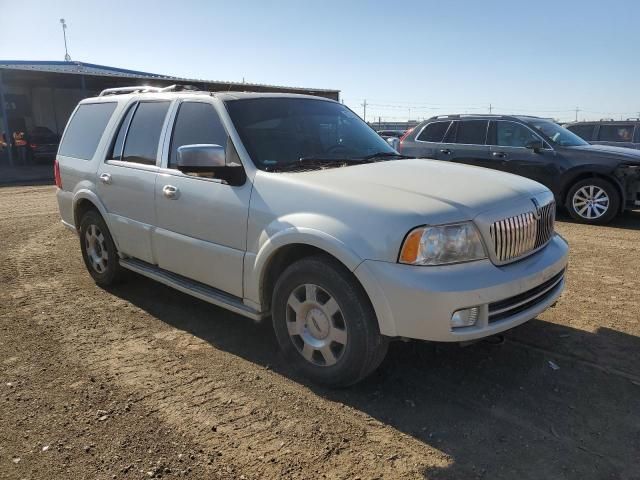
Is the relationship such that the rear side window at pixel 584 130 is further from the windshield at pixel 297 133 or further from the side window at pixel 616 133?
the windshield at pixel 297 133

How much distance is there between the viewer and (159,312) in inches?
191

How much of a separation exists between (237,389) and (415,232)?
5.12 ft

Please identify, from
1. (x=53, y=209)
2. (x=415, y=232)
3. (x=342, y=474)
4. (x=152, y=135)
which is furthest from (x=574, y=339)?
(x=53, y=209)

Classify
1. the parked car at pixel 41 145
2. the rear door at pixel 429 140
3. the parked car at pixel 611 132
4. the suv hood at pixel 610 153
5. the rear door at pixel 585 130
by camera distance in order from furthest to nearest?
the parked car at pixel 41 145, the rear door at pixel 585 130, the parked car at pixel 611 132, the rear door at pixel 429 140, the suv hood at pixel 610 153

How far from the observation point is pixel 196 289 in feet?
13.4

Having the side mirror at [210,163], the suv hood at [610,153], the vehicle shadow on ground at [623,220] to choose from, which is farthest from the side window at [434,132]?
the side mirror at [210,163]

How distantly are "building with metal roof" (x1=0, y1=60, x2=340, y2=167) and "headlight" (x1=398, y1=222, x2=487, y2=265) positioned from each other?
793 inches

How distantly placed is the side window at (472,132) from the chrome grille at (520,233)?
6424 mm

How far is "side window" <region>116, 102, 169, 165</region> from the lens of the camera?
4.56 meters

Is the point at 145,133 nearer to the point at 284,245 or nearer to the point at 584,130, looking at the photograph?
the point at 284,245

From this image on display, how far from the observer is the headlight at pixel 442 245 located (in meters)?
2.89

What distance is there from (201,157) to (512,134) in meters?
7.44

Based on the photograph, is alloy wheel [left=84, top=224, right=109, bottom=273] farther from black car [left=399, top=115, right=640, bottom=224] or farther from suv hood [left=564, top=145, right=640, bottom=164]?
suv hood [left=564, top=145, right=640, bottom=164]

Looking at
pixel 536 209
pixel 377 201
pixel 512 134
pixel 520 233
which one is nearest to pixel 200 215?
pixel 377 201
